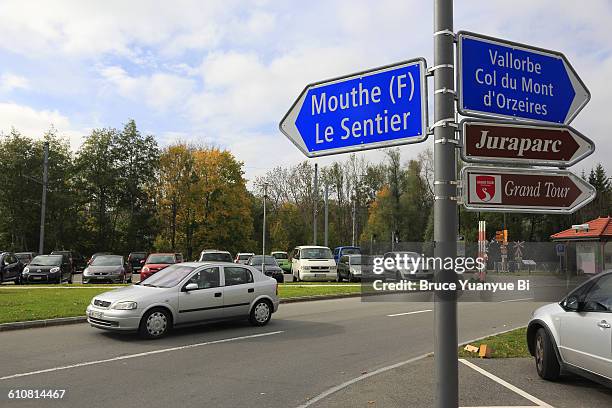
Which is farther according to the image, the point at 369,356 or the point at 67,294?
the point at 67,294

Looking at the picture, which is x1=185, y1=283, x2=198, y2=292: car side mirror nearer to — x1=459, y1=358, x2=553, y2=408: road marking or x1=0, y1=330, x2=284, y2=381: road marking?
x1=0, y1=330, x2=284, y2=381: road marking

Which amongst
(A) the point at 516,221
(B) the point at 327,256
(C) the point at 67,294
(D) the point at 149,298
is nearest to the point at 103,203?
(B) the point at 327,256

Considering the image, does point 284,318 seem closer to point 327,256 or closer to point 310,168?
point 327,256

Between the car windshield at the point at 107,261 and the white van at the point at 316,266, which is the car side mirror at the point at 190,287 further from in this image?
the white van at the point at 316,266

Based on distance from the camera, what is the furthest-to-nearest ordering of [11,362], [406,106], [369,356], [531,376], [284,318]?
1. [284,318]
2. [369,356]
3. [11,362]
4. [531,376]
5. [406,106]


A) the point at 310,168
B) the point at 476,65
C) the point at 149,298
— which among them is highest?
the point at 310,168

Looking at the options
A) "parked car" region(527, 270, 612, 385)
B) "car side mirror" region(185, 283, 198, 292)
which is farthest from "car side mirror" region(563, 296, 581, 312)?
"car side mirror" region(185, 283, 198, 292)

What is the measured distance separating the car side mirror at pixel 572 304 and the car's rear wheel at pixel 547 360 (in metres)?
0.61

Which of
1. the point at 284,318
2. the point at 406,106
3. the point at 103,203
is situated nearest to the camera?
the point at 406,106

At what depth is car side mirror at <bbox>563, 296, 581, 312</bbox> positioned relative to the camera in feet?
22.0

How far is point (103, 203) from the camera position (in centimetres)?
5691

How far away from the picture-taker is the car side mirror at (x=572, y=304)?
671cm

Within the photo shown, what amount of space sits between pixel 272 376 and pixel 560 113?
587 centimetres

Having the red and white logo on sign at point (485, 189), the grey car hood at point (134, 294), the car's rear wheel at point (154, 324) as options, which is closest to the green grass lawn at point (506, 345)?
the car's rear wheel at point (154, 324)
